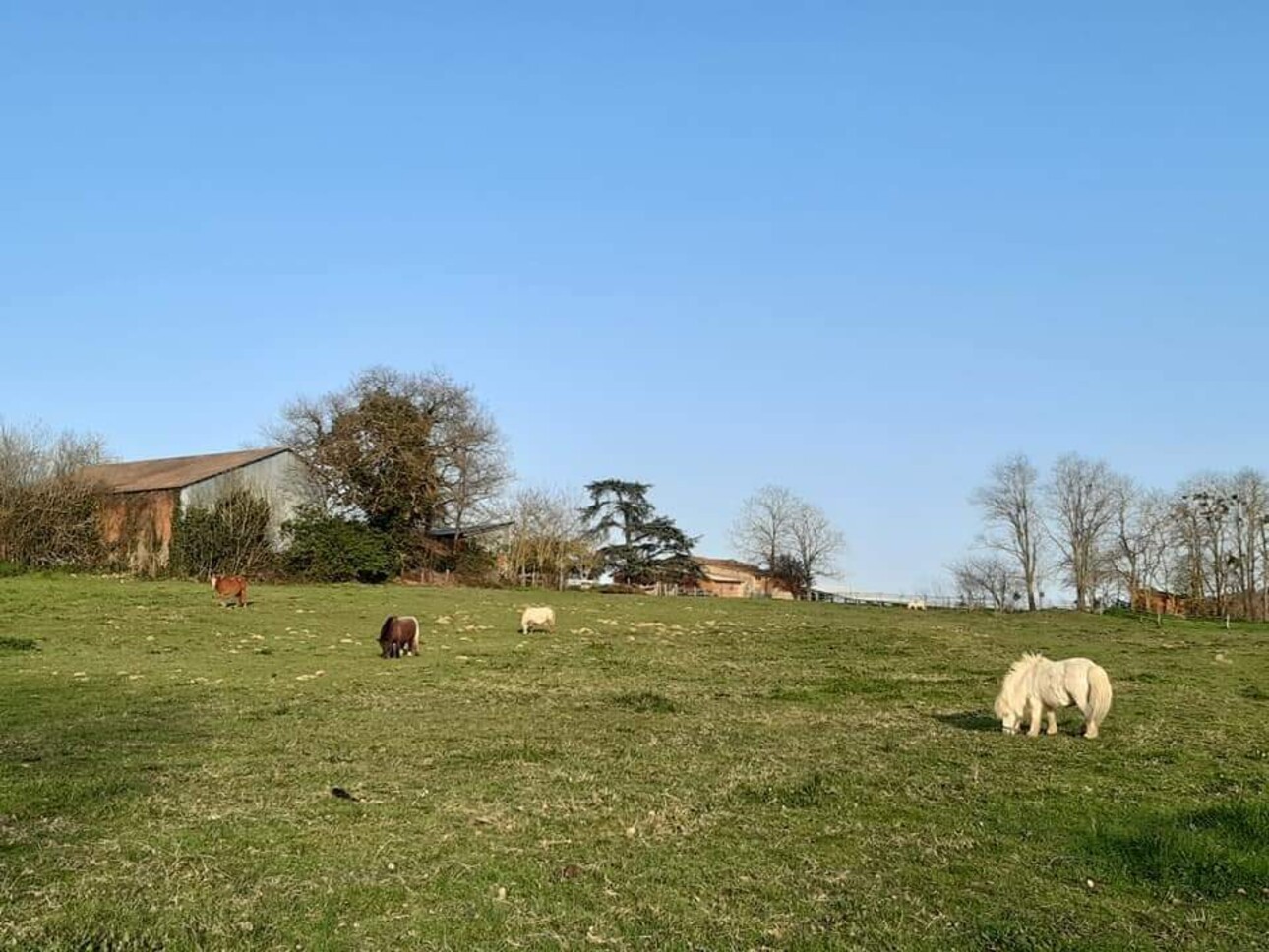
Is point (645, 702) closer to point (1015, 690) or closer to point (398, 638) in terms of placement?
point (1015, 690)

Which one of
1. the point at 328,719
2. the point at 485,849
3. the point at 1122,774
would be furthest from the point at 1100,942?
the point at 328,719

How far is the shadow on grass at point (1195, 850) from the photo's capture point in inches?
256

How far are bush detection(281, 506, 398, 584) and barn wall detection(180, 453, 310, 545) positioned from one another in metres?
1.43

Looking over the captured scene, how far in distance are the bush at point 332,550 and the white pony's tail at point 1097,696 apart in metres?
47.8

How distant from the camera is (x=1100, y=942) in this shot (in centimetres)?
539

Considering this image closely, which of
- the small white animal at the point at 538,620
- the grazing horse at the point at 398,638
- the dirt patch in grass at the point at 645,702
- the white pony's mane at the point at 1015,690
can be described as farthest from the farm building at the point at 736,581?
the white pony's mane at the point at 1015,690

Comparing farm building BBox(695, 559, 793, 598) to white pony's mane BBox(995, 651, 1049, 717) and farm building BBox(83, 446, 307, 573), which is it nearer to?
farm building BBox(83, 446, 307, 573)

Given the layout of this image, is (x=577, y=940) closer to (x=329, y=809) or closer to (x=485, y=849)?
(x=485, y=849)

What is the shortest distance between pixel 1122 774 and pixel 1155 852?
11.8ft

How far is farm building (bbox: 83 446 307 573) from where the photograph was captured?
54.8 meters

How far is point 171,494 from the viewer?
2169 inches

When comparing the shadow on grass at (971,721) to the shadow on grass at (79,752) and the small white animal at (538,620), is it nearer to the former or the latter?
the shadow on grass at (79,752)

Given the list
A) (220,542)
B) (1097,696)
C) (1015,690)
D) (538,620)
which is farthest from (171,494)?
(1097,696)

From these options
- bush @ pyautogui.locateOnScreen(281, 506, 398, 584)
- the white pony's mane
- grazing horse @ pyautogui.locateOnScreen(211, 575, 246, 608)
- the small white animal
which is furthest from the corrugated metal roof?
the white pony's mane
